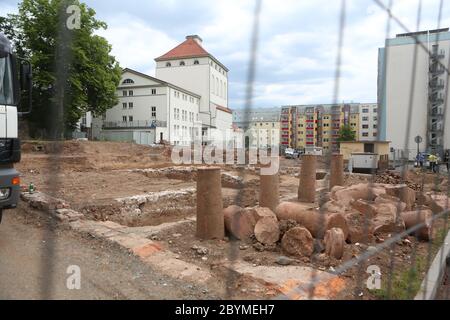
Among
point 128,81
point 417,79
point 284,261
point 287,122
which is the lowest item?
point 284,261

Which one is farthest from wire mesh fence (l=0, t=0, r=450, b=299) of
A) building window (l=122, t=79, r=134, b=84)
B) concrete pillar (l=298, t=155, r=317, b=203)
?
building window (l=122, t=79, r=134, b=84)

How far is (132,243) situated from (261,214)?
6.80 ft

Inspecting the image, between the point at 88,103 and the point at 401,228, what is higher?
the point at 88,103

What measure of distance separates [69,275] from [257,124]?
265 centimetres

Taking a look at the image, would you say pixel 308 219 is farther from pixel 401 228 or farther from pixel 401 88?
pixel 401 88

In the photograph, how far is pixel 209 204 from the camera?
5.89 meters

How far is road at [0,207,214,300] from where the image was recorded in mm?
3672

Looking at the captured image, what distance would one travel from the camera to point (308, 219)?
19.6ft

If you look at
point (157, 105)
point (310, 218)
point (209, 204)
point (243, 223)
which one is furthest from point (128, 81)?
point (310, 218)

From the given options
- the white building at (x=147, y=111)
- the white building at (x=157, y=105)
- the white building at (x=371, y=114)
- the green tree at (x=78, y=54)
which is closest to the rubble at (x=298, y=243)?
the white building at (x=371, y=114)

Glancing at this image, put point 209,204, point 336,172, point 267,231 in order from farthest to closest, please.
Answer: point 336,172
point 209,204
point 267,231

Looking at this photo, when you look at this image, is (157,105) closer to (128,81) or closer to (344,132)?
(128,81)

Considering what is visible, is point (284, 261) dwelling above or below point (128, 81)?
below

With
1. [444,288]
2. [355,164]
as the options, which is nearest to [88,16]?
[355,164]
